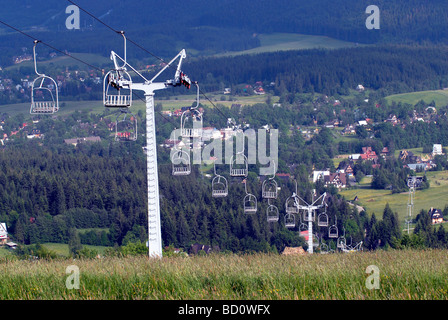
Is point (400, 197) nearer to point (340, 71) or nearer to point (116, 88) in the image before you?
point (116, 88)

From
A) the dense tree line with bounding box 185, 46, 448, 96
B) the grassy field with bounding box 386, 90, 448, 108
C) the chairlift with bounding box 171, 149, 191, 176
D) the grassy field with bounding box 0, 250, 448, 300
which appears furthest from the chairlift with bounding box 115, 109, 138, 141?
the dense tree line with bounding box 185, 46, 448, 96

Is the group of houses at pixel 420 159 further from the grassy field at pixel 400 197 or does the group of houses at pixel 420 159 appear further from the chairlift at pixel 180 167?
the chairlift at pixel 180 167

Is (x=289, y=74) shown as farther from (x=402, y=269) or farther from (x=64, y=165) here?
(x=402, y=269)

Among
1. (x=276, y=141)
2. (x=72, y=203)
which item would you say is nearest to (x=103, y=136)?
(x=276, y=141)

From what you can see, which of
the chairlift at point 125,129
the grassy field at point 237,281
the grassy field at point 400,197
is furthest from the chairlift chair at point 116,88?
the grassy field at point 400,197

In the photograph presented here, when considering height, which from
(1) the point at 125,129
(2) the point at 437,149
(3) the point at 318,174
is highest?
(1) the point at 125,129

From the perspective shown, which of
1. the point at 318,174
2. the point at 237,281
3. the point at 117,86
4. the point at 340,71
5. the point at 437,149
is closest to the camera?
the point at 237,281

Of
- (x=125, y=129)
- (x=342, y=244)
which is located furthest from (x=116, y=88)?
(x=342, y=244)

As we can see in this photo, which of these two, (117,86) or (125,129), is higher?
(117,86)
